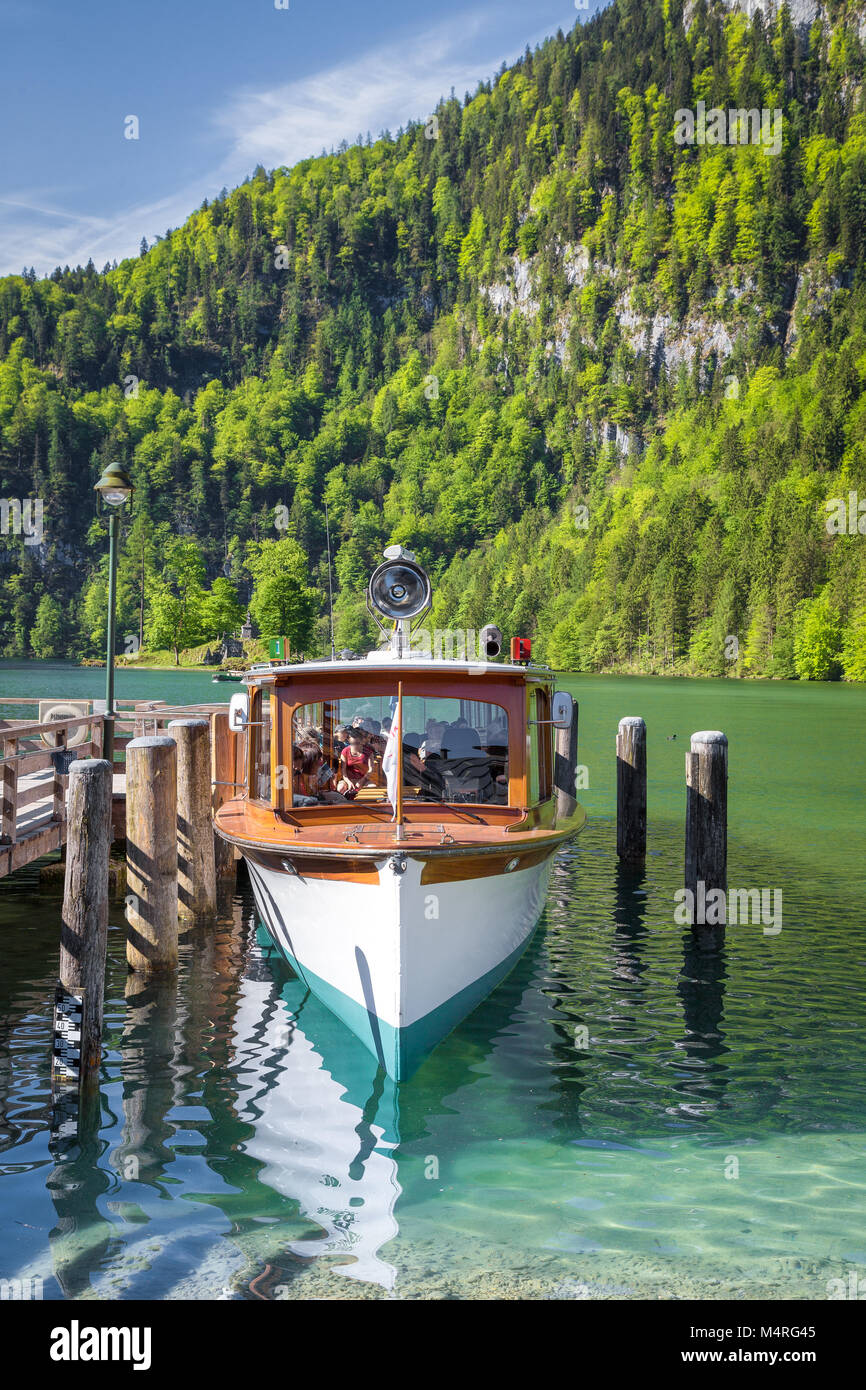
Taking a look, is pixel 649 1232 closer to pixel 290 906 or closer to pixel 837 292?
pixel 290 906

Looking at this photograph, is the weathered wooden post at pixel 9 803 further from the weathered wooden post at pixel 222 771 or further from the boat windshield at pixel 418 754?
the boat windshield at pixel 418 754

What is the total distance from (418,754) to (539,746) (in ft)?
5.37

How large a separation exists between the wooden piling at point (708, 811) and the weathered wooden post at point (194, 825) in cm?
578

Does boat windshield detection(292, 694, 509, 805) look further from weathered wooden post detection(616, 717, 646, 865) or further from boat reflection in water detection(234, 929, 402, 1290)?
weathered wooden post detection(616, 717, 646, 865)

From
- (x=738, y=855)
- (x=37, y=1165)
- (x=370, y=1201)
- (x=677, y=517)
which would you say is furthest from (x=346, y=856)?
(x=677, y=517)

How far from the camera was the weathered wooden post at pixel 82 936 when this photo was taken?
848 cm

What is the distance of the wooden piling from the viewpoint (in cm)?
1365

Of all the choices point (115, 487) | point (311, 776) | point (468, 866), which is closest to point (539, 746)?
point (311, 776)

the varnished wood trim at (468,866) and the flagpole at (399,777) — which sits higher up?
the flagpole at (399,777)
